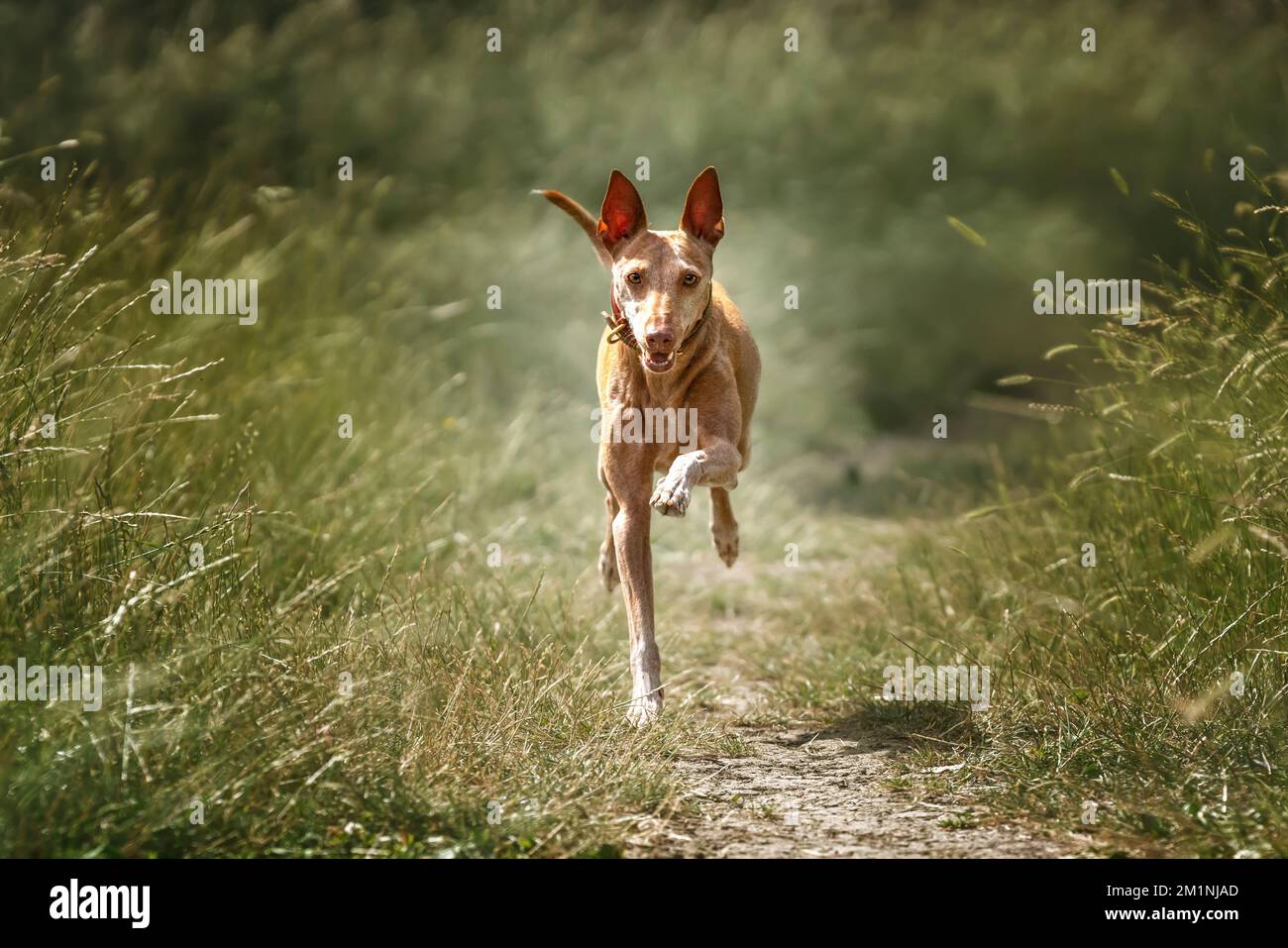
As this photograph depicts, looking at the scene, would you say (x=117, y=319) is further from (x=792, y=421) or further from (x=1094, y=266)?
(x=1094, y=266)

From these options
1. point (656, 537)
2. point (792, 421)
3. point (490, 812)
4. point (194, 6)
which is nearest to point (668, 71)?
point (792, 421)

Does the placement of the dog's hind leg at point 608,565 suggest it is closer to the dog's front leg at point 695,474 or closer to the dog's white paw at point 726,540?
the dog's white paw at point 726,540

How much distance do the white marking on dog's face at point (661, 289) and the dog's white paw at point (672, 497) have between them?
0.47 metres

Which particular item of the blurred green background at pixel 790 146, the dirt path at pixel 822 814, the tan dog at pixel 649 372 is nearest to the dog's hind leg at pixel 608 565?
the tan dog at pixel 649 372

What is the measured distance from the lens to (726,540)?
615 centimetres

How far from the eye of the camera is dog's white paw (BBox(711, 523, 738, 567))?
20.1 ft

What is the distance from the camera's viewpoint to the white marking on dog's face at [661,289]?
4973 millimetres

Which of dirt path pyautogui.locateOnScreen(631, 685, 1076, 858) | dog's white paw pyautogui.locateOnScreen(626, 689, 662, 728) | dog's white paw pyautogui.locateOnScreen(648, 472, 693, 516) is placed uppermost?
dog's white paw pyautogui.locateOnScreen(648, 472, 693, 516)

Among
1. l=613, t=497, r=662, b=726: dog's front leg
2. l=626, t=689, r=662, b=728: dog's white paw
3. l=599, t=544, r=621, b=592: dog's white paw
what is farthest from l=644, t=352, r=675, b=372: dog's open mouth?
l=599, t=544, r=621, b=592: dog's white paw

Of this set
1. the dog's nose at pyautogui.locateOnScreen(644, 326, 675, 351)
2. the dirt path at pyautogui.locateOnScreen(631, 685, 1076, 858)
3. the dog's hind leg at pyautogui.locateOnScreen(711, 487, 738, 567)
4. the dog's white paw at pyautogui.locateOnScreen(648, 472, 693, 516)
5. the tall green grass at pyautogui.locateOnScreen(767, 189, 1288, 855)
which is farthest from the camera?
the dog's hind leg at pyautogui.locateOnScreen(711, 487, 738, 567)

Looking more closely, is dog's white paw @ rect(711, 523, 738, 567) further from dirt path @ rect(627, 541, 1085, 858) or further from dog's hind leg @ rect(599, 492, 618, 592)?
dirt path @ rect(627, 541, 1085, 858)

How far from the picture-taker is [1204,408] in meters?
5.64

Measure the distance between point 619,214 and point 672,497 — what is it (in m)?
1.43

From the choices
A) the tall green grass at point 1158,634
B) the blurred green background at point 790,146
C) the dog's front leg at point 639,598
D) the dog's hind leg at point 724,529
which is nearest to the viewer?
the tall green grass at point 1158,634
